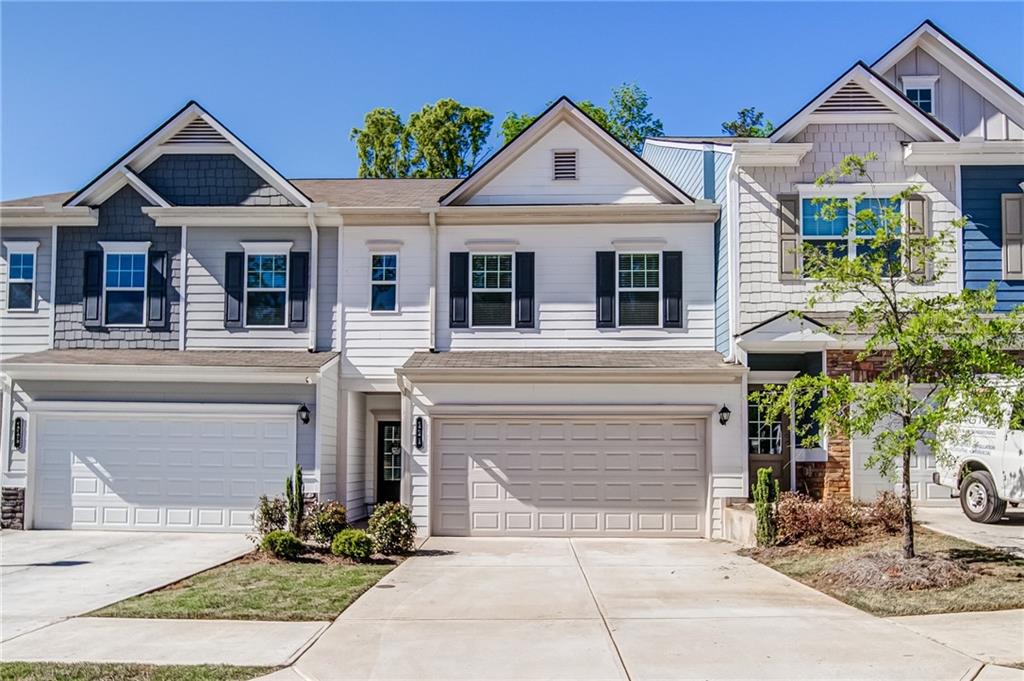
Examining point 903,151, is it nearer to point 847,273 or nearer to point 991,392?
point 847,273

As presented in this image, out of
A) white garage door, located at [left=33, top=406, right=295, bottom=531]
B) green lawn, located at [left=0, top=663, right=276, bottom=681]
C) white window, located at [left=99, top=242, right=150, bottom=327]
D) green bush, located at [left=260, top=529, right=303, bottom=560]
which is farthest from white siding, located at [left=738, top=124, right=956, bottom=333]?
green lawn, located at [left=0, top=663, right=276, bottom=681]

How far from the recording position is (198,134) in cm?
1836

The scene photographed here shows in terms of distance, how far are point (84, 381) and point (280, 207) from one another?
4.69m

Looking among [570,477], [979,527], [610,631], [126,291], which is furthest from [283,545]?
[979,527]

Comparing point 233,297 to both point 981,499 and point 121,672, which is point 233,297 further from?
point 981,499

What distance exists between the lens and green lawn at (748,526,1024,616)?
31.8 ft

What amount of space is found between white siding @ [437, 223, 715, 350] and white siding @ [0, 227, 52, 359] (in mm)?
7695

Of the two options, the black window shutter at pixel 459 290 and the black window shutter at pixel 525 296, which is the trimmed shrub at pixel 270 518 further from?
the black window shutter at pixel 525 296

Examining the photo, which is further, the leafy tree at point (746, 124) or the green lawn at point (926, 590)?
the leafy tree at point (746, 124)

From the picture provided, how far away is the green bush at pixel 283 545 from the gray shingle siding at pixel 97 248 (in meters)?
6.49

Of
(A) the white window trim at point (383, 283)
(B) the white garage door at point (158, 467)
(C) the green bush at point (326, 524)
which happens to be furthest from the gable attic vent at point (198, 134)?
(C) the green bush at point (326, 524)

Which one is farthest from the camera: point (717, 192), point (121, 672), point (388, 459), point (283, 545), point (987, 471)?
point (388, 459)

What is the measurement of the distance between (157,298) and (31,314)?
259 centimetres

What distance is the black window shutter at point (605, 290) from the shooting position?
17.7 metres
